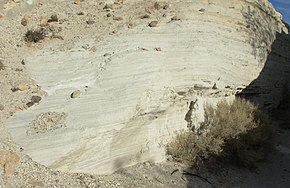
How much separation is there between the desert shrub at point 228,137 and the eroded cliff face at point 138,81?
248mm

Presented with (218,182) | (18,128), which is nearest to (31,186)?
(18,128)

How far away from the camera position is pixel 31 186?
6406 millimetres

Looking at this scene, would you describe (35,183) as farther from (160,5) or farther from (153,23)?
(160,5)

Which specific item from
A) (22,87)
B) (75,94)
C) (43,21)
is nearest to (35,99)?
(22,87)

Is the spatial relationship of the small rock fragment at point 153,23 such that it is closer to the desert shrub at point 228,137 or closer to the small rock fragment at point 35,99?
the desert shrub at point 228,137

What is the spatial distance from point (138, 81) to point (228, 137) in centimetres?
229

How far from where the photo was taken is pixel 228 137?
9.23m

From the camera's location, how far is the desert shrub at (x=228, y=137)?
8.76 m

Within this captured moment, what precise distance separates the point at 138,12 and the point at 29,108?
383cm

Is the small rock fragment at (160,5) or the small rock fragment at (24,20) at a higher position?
the small rock fragment at (160,5)

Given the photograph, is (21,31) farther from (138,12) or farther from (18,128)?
(18,128)

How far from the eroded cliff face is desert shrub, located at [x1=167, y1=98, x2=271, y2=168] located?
0.25m

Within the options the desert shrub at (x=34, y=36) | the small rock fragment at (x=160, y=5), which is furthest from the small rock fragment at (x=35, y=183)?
the small rock fragment at (x=160, y=5)

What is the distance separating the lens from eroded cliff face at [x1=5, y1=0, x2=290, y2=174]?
23.9 ft
